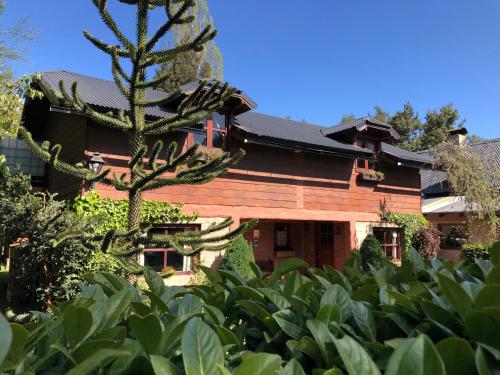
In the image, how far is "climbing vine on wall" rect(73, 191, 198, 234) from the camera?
977 cm

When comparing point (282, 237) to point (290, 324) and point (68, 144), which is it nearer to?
point (68, 144)

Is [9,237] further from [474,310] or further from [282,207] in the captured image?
[474,310]

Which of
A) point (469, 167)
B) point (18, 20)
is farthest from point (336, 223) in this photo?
point (18, 20)

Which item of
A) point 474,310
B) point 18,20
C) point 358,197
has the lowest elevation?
point 474,310

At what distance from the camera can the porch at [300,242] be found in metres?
15.8

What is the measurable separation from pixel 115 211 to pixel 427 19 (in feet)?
39.9

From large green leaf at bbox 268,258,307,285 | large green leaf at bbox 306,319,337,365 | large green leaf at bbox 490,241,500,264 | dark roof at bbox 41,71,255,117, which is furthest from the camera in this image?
dark roof at bbox 41,71,255,117

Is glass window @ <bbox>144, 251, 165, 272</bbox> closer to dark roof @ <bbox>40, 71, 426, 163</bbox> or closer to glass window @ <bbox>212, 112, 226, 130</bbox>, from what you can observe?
dark roof @ <bbox>40, 71, 426, 163</bbox>

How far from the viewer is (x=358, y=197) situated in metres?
15.5

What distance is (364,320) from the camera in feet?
5.26

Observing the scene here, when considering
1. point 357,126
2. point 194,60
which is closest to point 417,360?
point 357,126

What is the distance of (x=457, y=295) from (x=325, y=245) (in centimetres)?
1573

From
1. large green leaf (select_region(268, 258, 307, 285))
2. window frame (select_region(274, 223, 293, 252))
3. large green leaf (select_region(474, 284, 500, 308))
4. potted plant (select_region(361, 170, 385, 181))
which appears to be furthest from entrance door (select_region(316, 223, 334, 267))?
large green leaf (select_region(474, 284, 500, 308))

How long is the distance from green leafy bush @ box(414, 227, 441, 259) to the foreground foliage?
50.9 feet
